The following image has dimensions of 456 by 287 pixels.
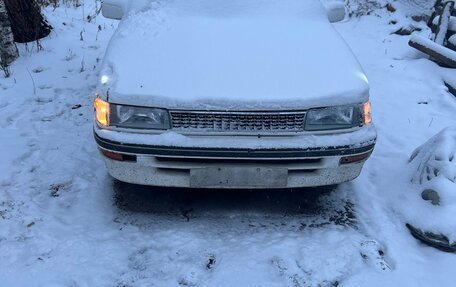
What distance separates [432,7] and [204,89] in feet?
21.1

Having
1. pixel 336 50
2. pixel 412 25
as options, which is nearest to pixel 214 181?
pixel 336 50

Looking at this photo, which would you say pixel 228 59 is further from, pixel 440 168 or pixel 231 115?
pixel 440 168

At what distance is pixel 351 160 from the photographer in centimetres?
315

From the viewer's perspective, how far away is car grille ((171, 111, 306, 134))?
2.90 meters

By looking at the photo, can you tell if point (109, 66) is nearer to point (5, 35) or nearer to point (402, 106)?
point (5, 35)

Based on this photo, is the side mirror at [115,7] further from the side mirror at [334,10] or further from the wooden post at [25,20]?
the wooden post at [25,20]

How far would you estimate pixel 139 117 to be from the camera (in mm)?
2979

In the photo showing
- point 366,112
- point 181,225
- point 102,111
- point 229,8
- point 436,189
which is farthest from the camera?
point 229,8

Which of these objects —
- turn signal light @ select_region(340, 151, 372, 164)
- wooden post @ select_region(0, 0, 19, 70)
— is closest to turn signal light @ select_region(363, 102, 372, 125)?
turn signal light @ select_region(340, 151, 372, 164)

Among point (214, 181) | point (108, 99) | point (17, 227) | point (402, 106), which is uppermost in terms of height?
point (108, 99)

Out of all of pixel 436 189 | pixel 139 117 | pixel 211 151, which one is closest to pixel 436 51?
pixel 436 189

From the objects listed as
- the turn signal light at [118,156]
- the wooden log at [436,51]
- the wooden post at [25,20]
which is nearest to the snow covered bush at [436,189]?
the turn signal light at [118,156]

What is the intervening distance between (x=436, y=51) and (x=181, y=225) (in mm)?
4568

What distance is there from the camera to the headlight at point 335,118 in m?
3.01
